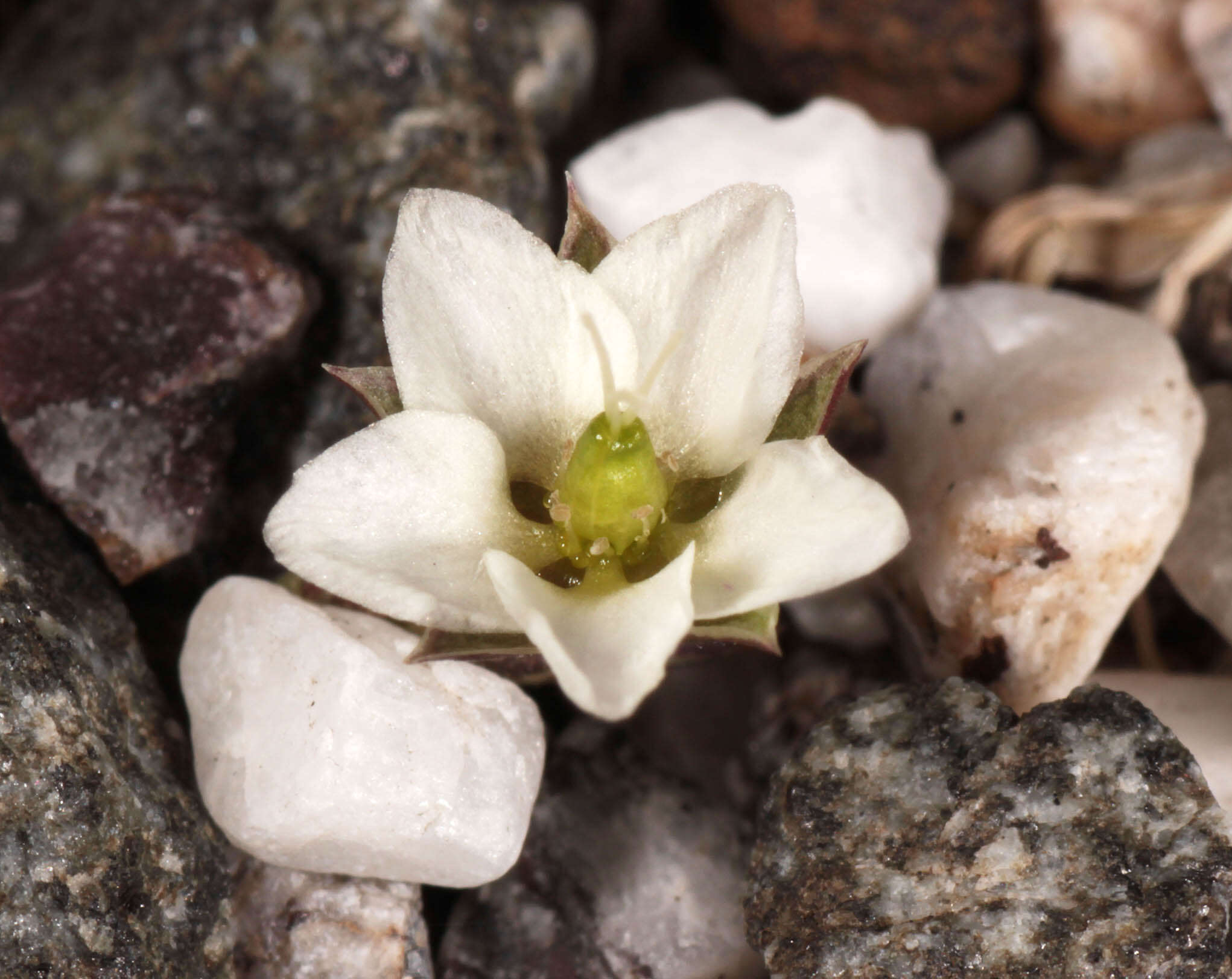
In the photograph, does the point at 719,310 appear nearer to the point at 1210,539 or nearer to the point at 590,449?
the point at 590,449

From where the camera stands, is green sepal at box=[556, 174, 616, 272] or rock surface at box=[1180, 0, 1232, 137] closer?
green sepal at box=[556, 174, 616, 272]

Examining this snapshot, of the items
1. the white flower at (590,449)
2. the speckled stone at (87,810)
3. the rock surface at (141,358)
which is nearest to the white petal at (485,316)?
the white flower at (590,449)

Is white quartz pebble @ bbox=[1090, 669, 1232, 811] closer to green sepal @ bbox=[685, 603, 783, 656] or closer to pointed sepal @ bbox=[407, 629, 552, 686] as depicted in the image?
green sepal @ bbox=[685, 603, 783, 656]

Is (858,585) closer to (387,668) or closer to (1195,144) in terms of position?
(387,668)

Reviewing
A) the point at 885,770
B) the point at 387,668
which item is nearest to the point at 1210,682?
the point at 885,770

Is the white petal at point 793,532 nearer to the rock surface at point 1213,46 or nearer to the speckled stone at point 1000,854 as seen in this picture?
the speckled stone at point 1000,854

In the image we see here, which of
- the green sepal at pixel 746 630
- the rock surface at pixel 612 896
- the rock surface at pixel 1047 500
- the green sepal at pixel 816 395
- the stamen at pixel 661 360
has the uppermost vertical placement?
the stamen at pixel 661 360

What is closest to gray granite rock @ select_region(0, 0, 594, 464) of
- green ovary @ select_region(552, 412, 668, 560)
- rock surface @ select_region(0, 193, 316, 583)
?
rock surface @ select_region(0, 193, 316, 583)
